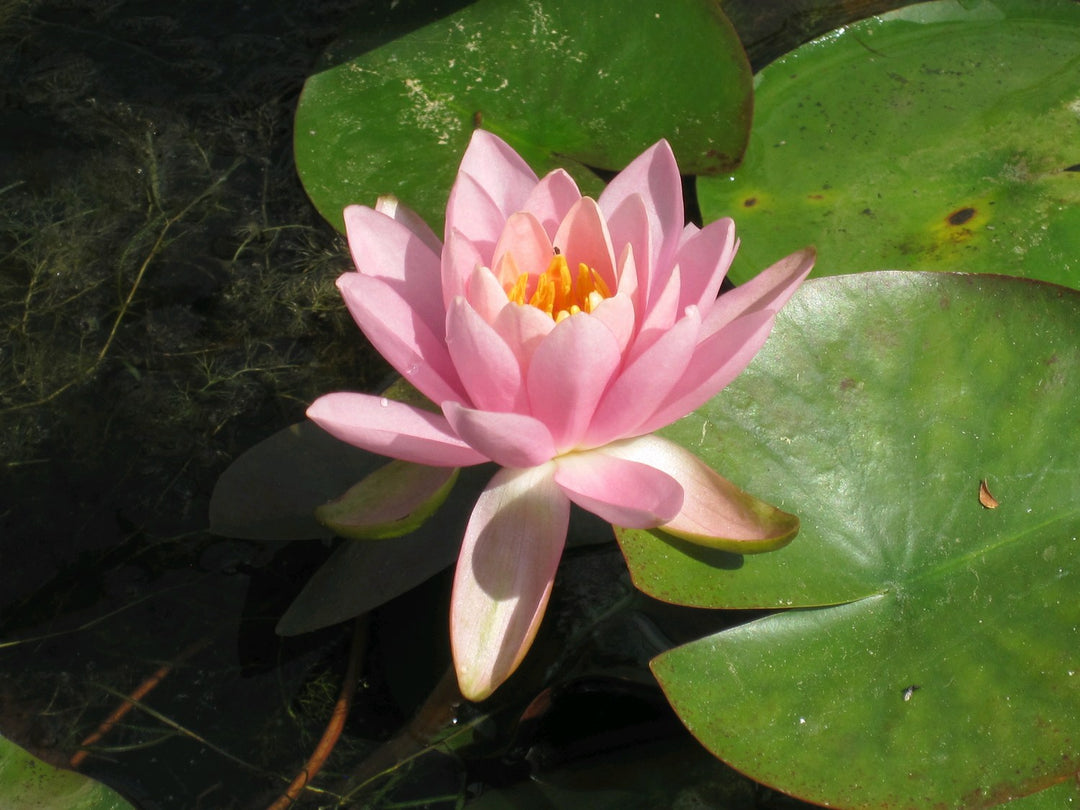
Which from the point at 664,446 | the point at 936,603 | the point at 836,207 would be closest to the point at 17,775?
the point at 664,446

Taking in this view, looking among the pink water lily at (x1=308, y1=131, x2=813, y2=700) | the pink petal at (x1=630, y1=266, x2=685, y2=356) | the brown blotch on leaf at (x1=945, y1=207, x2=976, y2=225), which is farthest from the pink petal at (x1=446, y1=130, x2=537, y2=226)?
the brown blotch on leaf at (x1=945, y1=207, x2=976, y2=225)

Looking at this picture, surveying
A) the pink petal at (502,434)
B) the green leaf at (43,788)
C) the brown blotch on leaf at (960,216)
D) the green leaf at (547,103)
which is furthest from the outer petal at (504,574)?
the brown blotch on leaf at (960,216)

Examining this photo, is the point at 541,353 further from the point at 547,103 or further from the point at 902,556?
the point at 547,103

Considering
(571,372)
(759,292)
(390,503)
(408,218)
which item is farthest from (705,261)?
(390,503)

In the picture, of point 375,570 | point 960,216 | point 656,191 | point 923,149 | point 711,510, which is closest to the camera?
point 711,510

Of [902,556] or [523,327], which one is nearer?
[523,327]

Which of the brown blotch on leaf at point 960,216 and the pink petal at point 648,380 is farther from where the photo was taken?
the brown blotch on leaf at point 960,216

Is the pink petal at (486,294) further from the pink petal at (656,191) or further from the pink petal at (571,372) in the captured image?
the pink petal at (656,191)

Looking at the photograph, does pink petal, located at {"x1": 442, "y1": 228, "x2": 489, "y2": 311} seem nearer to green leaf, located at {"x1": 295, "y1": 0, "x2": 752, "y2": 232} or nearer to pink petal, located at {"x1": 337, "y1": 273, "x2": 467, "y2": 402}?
pink petal, located at {"x1": 337, "y1": 273, "x2": 467, "y2": 402}
